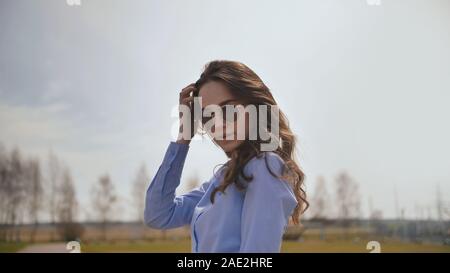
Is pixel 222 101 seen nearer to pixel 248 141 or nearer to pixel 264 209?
pixel 248 141

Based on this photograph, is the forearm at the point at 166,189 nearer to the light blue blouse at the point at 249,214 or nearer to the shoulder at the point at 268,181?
the light blue blouse at the point at 249,214

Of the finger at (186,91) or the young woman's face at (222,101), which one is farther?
the finger at (186,91)

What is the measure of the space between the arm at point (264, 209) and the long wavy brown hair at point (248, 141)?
37 millimetres

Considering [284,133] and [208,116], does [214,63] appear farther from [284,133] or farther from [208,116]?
[284,133]

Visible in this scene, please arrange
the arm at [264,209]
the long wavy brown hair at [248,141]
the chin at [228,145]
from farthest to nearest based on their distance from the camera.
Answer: the chin at [228,145] < the long wavy brown hair at [248,141] < the arm at [264,209]

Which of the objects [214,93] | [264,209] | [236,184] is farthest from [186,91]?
[264,209]

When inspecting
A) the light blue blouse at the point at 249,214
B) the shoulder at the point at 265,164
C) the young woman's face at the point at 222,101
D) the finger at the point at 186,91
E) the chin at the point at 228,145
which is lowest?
the light blue blouse at the point at 249,214

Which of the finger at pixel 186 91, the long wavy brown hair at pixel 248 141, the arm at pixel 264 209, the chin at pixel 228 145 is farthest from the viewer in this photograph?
the finger at pixel 186 91

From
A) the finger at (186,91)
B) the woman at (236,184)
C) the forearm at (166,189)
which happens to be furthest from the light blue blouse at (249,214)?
the finger at (186,91)

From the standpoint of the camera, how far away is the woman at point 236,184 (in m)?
1.12

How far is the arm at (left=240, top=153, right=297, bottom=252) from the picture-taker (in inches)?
43.1

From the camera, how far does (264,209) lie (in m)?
1.11
